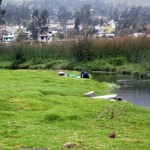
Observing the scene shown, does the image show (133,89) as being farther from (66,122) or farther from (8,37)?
(8,37)

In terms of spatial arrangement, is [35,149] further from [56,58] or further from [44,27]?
[44,27]

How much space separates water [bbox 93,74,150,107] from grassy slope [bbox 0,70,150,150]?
757 cm

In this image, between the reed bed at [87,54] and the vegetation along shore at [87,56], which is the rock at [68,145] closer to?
the vegetation along shore at [87,56]

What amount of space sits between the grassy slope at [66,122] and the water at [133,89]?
757 centimetres

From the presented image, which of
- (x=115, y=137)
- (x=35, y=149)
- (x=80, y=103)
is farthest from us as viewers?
(x=80, y=103)

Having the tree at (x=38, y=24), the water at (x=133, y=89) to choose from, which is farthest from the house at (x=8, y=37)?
the water at (x=133, y=89)

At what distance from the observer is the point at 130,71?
60.0m

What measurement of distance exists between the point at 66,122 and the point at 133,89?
2316 cm

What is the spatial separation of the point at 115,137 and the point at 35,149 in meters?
3.74

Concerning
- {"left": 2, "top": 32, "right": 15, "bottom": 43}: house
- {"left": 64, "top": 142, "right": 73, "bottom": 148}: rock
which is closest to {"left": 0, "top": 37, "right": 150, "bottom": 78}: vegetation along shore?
{"left": 64, "top": 142, "right": 73, "bottom": 148}: rock

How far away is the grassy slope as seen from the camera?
58.2 ft

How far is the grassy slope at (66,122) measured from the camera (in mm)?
17747

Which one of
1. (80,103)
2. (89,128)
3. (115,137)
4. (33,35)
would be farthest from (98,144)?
(33,35)

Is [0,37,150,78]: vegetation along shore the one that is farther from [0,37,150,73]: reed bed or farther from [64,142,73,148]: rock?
[64,142,73,148]: rock
